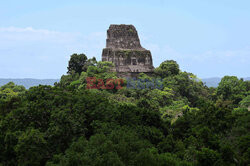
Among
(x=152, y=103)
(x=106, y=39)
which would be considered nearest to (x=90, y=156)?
(x=152, y=103)

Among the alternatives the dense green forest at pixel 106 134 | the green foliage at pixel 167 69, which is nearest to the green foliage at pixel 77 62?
the green foliage at pixel 167 69

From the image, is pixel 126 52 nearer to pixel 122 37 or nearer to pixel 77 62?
pixel 122 37

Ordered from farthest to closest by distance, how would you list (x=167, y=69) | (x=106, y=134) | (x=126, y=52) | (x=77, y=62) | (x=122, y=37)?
(x=77, y=62) → (x=122, y=37) → (x=167, y=69) → (x=126, y=52) → (x=106, y=134)

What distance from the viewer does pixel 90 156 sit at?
2319 centimetres

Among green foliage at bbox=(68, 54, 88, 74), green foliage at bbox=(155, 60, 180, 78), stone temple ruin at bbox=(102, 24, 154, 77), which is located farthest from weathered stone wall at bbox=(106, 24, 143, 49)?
green foliage at bbox=(68, 54, 88, 74)

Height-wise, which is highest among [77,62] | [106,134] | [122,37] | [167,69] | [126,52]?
[122,37]

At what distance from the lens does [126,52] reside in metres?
68.6

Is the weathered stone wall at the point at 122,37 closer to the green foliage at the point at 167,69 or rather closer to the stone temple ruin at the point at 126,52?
the stone temple ruin at the point at 126,52

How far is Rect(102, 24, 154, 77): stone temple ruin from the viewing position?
67750 mm

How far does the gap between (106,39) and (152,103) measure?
24400 mm

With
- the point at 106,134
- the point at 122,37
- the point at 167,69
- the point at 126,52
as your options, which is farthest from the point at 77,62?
the point at 106,134

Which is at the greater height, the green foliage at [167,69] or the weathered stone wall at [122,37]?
the weathered stone wall at [122,37]

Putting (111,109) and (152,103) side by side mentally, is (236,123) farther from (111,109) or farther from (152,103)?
(152,103)

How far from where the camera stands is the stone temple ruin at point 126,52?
6775 centimetres
